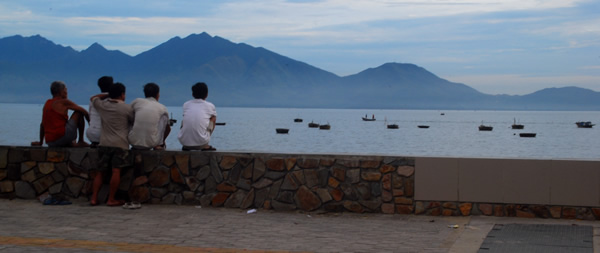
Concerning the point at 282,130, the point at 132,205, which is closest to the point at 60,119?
the point at 132,205

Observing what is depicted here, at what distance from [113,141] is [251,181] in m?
1.81

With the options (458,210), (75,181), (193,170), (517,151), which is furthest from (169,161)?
(517,151)

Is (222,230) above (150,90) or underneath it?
underneath

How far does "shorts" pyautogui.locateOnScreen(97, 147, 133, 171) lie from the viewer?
895cm

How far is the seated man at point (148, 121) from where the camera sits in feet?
29.7

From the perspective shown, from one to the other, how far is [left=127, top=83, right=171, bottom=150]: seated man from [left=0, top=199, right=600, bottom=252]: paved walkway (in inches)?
33.2

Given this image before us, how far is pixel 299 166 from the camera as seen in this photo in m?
8.95

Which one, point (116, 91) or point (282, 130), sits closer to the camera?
point (116, 91)

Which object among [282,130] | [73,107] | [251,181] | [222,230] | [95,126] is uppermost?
[73,107]

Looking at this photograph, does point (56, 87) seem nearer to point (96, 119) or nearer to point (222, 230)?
point (96, 119)

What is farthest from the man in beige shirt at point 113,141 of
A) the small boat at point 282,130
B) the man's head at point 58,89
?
the small boat at point 282,130

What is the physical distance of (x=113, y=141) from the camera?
9.00m

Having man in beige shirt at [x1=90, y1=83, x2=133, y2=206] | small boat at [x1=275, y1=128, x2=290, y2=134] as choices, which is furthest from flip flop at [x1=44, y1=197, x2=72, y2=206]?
small boat at [x1=275, y1=128, x2=290, y2=134]

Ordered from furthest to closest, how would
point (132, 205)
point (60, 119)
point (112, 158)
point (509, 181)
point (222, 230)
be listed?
point (60, 119)
point (112, 158)
point (132, 205)
point (509, 181)
point (222, 230)
